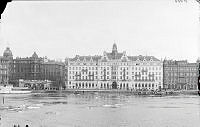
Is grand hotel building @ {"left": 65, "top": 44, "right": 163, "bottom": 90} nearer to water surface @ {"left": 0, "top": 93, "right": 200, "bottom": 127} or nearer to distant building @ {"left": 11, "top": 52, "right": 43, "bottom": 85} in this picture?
distant building @ {"left": 11, "top": 52, "right": 43, "bottom": 85}

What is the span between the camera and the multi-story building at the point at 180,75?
6678 inches

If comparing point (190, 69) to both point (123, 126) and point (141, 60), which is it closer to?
point (141, 60)

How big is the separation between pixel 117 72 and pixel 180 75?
101 ft

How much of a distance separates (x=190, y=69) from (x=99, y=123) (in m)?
140

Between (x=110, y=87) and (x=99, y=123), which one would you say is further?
(x=110, y=87)

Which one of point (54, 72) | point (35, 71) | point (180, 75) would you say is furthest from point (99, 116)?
point (54, 72)

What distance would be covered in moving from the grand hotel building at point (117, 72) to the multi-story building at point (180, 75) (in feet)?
33.9

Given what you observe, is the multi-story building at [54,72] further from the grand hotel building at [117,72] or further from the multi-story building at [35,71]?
the grand hotel building at [117,72]

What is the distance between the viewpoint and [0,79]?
143 m

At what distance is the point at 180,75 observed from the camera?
170000 mm

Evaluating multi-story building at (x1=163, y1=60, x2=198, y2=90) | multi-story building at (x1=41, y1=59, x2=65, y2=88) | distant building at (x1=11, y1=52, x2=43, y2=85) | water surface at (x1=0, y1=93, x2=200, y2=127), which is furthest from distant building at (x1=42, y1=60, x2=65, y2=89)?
water surface at (x1=0, y1=93, x2=200, y2=127)

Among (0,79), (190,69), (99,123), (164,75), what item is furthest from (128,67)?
(99,123)

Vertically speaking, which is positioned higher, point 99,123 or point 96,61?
point 96,61

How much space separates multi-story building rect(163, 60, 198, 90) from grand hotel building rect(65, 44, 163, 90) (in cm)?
1035
